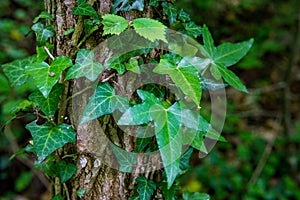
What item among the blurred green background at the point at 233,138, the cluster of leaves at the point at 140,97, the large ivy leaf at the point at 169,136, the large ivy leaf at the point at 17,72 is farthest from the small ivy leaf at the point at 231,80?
the blurred green background at the point at 233,138

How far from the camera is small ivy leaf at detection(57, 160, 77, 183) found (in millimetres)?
899

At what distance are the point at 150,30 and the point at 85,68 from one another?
0.17m

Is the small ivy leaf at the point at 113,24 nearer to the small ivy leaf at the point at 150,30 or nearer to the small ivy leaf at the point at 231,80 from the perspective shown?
the small ivy leaf at the point at 150,30

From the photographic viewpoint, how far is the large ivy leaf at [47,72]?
0.78 meters

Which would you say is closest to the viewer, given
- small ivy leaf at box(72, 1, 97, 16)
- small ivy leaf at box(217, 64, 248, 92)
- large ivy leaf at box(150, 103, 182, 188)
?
large ivy leaf at box(150, 103, 182, 188)

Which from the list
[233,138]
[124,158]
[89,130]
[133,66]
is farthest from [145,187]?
[233,138]

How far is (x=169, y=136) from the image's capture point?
704 mm

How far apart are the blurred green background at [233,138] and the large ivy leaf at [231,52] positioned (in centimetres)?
113

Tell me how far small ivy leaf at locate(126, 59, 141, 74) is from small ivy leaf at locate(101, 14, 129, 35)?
0.28ft

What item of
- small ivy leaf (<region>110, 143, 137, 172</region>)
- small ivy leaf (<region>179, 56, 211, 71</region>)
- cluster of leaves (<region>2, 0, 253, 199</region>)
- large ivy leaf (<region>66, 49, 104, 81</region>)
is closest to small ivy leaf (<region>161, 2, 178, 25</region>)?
cluster of leaves (<region>2, 0, 253, 199</region>)

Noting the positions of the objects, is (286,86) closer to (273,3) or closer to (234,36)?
(234,36)

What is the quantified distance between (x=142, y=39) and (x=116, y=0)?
0.35 feet

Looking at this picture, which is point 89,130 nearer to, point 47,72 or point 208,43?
point 47,72

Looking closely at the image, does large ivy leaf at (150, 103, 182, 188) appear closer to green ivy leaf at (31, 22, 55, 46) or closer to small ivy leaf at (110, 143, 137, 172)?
small ivy leaf at (110, 143, 137, 172)
